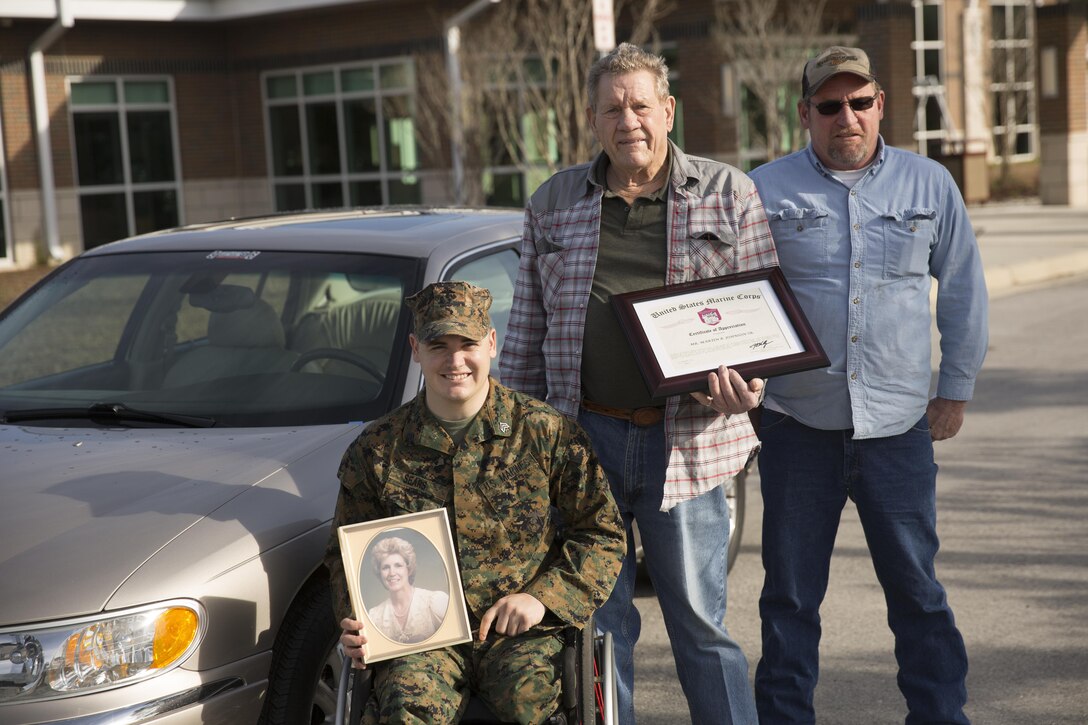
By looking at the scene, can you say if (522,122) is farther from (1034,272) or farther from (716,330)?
(716,330)

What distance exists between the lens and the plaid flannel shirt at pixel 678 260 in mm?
3301

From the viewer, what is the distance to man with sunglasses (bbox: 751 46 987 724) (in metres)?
3.49

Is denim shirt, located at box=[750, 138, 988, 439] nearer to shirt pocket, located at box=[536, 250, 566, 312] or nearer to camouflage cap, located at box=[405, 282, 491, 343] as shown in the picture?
shirt pocket, located at box=[536, 250, 566, 312]

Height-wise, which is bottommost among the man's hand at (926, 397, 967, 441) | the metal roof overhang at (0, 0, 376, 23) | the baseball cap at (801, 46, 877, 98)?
the man's hand at (926, 397, 967, 441)

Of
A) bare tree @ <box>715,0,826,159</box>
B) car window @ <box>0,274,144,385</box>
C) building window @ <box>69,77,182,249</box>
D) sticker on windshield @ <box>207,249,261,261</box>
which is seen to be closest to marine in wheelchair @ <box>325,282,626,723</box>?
sticker on windshield @ <box>207,249,261,261</box>

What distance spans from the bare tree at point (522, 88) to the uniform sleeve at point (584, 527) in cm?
1360

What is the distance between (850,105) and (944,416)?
90 centimetres

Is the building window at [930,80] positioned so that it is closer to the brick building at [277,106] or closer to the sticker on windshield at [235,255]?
the brick building at [277,106]

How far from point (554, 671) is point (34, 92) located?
23.5 meters

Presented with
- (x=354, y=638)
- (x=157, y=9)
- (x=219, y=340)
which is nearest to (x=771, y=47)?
(x=157, y=9)

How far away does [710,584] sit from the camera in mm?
3416

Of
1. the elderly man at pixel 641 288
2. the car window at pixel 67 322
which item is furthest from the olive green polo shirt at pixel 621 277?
the car window at pixel 67 322

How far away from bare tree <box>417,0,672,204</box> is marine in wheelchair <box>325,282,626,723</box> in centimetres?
1359

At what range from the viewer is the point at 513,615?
305 centimetres
